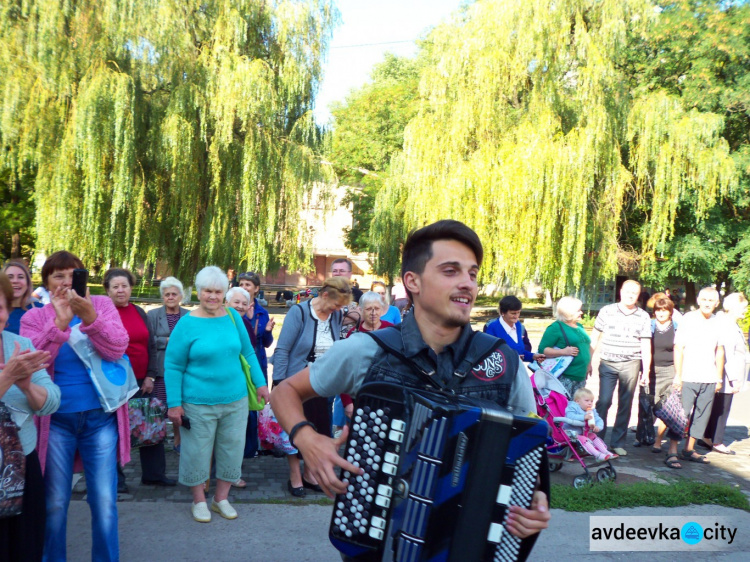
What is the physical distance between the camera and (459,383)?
2.38 meters

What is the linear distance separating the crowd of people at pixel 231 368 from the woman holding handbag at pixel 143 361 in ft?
0.04

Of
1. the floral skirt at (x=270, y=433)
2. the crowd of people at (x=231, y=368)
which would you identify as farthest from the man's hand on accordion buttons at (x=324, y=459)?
the floral skirt at (x=270, y=433)

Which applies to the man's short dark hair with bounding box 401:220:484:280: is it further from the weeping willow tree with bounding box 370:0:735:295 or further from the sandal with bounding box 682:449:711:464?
the weeping willow tree with bounding box 370:0:735:295

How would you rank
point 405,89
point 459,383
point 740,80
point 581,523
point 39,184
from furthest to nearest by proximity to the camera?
point 405,89 → point 740,80 → point 39,184 → point 581,523 → point 459,383

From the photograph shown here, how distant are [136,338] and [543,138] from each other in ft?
49.2

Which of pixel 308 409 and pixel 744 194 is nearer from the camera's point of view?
pixel 308 409

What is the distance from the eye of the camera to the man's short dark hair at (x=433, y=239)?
2.54 m

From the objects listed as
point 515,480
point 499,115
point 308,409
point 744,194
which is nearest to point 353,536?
point 515,480

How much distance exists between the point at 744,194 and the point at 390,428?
26.2 metres

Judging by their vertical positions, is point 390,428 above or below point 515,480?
above

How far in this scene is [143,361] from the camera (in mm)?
6121

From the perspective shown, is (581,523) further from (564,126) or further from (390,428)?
(564,126)

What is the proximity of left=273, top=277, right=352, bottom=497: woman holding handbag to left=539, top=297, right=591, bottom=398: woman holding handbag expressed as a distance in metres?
2.77

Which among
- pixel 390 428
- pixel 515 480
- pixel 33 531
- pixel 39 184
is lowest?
pixel 33 531
